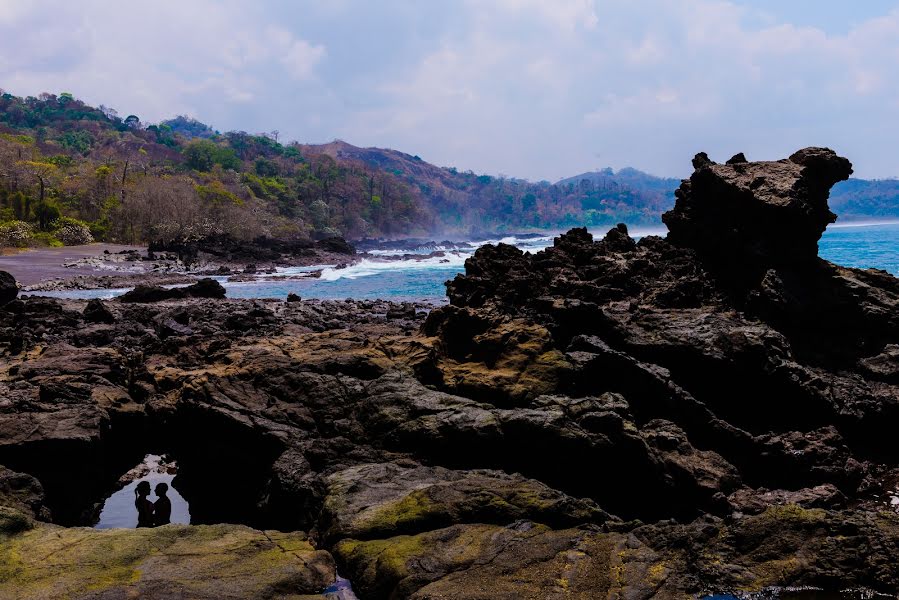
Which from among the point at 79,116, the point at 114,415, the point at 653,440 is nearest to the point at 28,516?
the point at 114,415

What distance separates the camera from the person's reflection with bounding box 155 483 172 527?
9000 mm

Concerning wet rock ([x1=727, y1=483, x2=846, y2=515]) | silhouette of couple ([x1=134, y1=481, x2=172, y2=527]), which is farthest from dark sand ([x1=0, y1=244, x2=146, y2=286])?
wet rock ([x1=727, y1=483, x2=846, y2=515])

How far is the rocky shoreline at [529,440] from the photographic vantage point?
564cm

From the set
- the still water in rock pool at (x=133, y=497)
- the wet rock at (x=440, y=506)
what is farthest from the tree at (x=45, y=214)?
the wet rock at (x=440, y=506)

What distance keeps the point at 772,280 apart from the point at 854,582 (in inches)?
312

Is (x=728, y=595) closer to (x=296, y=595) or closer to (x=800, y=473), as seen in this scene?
(x=296, y=595)

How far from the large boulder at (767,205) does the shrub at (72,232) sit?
5799 cm

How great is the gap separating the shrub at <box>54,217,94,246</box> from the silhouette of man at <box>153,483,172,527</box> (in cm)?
5685

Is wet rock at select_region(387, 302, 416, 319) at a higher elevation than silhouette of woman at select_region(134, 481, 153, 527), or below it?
higher

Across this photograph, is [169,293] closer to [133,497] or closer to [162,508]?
[133,497]

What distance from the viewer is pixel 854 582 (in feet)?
17.9

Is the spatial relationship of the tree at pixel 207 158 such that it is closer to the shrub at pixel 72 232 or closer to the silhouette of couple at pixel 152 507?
the shrub at pixel 72 232

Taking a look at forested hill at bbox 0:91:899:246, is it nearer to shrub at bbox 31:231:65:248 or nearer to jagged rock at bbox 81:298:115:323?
shrub at bbox 31:231:65:248

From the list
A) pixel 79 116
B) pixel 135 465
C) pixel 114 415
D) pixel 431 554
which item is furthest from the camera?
pixel 79 116
